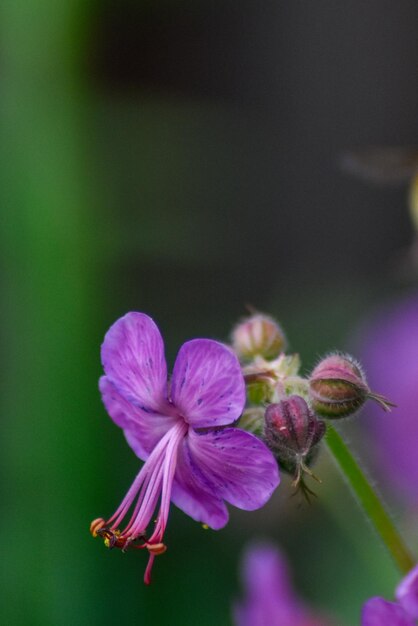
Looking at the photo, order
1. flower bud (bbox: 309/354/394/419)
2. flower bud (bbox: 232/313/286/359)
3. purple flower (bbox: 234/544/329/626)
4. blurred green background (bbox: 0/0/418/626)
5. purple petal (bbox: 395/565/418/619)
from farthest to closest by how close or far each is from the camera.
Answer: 1. blurred green background (bbox: 0/0/418/626)
2. purple flower (bbox: 234/544/329/626)
3. flower bud (bbox: 232/313/286/359)
4. flower bud (bbox: 309/354/394/419)
5. purple petal (bbox: 395/565/418/619)

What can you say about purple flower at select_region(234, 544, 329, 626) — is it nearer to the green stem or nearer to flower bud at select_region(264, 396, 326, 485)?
the green stem

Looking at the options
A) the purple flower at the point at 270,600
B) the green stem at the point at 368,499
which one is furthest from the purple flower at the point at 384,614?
the purple flower at the point at 270,600

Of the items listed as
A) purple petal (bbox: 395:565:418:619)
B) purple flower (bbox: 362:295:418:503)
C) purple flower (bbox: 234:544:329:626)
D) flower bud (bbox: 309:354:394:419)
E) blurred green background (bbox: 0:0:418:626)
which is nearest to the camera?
purple petal (bbox: 395:565:418:619)

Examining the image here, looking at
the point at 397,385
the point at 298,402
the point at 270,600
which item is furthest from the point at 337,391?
the point at 397,385

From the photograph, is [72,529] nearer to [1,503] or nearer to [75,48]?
[1,503]

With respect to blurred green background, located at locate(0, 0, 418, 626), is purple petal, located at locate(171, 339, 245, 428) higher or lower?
higher

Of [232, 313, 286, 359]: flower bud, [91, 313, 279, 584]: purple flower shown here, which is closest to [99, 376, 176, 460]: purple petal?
[91, 313, 279, 584]: purple flower

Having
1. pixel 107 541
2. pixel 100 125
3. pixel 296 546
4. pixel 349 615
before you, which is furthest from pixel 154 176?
pixel 107 541
